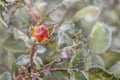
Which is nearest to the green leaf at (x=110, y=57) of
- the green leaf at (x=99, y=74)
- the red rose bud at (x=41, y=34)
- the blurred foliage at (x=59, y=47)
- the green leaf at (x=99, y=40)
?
the blurred foliage at (x=59, y=47)

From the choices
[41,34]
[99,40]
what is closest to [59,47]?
[99,40]

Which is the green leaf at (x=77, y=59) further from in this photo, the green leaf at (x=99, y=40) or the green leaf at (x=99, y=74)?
the green leaf at (x=99, y=40)

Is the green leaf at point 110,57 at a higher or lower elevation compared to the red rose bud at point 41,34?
lower

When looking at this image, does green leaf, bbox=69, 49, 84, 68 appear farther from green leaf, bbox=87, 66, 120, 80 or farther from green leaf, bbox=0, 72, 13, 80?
green leaf, bbox=0, 72, 13, 80

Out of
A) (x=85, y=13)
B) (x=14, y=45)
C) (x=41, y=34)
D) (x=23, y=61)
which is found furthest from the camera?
(x=85, y=13)

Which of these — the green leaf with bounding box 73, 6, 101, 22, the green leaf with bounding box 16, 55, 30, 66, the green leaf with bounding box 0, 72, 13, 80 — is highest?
the green leaf with bounding box 73, 6, 101, 22

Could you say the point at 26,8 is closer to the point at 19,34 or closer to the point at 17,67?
the point at 19,34

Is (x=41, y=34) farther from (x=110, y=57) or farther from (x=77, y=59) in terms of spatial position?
(x=110, y=57)

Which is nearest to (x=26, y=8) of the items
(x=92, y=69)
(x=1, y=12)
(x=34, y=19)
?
(x=34, y=19)

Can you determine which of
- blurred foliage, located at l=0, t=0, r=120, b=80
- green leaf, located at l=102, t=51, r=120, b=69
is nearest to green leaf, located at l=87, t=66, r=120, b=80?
blurred foliage, located at l=0, t=0, r=120, b=80
